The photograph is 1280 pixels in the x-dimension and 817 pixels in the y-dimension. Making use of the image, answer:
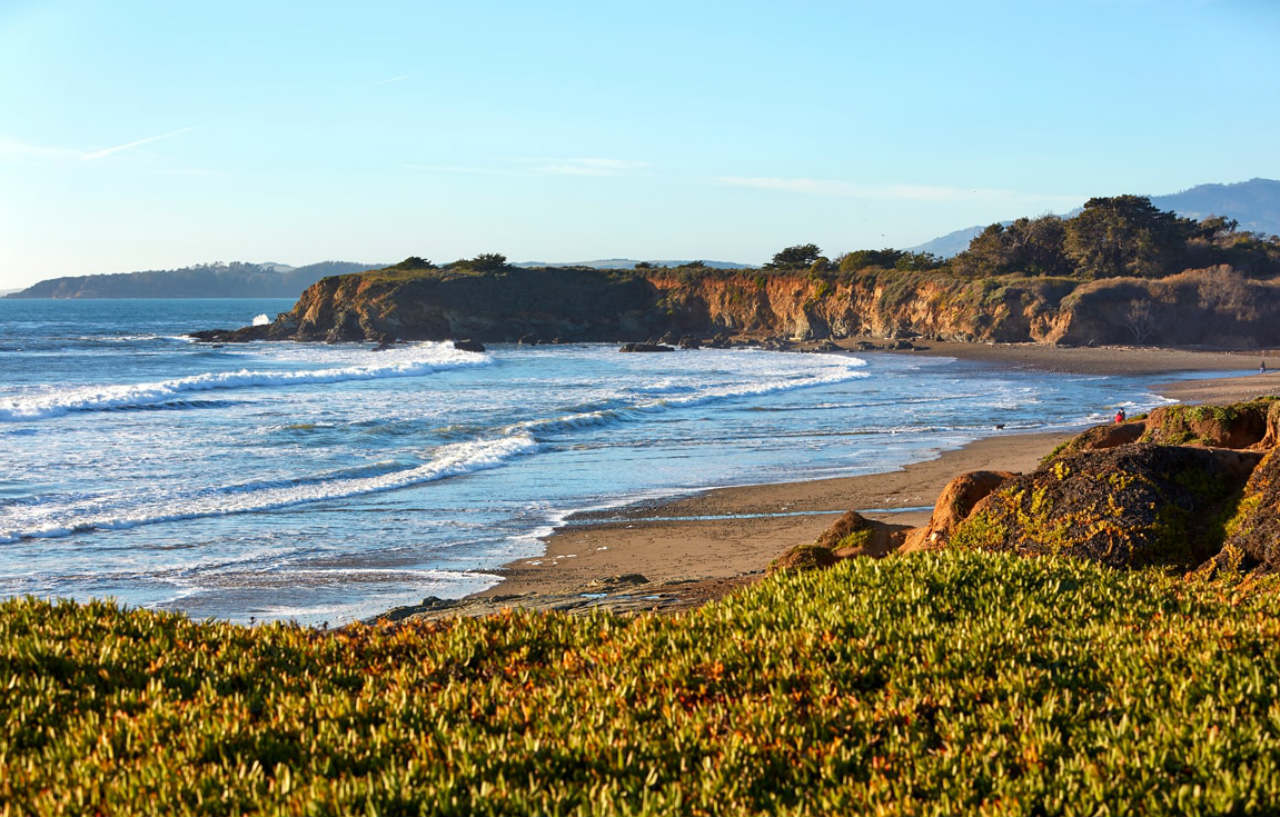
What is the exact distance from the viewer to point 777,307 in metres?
89.6

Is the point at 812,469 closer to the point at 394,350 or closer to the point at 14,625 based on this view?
the point at 14,625

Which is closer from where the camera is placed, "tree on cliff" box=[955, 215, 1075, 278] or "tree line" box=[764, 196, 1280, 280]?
"tree line" box=[764, 196, 1280, 280]

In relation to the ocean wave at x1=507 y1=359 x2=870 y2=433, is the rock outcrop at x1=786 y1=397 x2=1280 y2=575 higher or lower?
higher

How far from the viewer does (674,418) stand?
115ft

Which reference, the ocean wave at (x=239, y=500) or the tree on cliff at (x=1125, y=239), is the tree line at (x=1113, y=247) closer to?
the tree on cliff at (x=1125, y=239)

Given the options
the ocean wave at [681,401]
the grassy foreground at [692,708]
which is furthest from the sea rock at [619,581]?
the ocean wave at [681,401]

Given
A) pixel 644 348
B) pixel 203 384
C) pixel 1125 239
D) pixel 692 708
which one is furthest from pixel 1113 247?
pixel 692 708

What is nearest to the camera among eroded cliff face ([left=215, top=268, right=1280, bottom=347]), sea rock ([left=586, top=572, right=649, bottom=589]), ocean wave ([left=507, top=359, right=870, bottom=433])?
sea rock ([left=586, top=572, right=649, bottom=589])

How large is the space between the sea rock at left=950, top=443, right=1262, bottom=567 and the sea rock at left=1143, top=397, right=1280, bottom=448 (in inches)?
55.4

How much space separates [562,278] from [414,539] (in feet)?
270

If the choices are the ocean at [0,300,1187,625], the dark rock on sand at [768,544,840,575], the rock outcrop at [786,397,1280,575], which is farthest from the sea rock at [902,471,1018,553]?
the ocean at [0,300,1187,625]

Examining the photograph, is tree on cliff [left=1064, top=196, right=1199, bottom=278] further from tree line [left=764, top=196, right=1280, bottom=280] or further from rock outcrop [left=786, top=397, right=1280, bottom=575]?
rock outcrop [left=786, top=397, right=1280, bottom=575]

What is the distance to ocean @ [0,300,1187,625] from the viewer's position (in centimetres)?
1462

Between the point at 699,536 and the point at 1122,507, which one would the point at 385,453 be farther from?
the point at 1122,507
